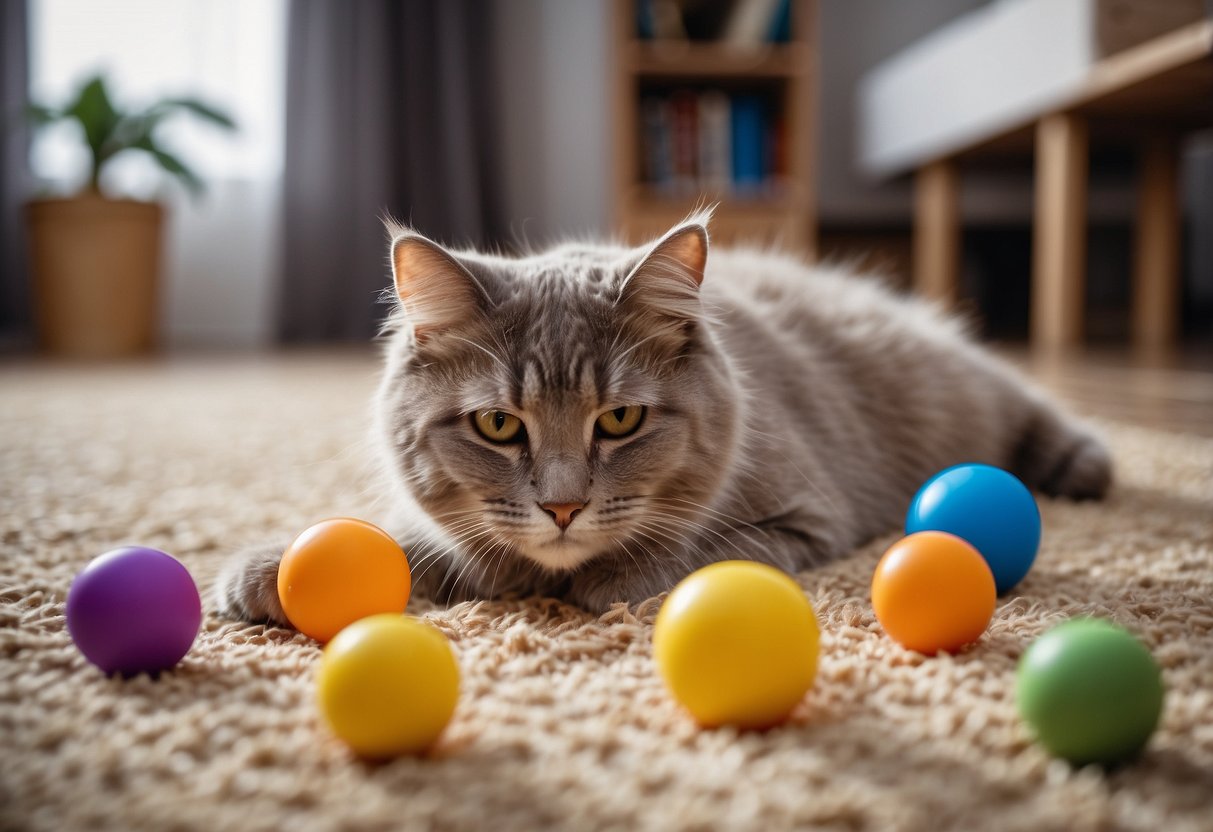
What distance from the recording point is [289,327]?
16.9 feet

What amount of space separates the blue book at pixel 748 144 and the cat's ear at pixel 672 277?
130 inches

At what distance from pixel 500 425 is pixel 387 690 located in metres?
0.43

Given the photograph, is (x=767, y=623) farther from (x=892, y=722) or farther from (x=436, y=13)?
(x=436, y=13)

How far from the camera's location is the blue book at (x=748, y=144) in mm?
4254

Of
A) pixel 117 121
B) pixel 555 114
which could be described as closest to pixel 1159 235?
pixel 555 114

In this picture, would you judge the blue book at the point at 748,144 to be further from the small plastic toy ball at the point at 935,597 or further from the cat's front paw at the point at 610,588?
the small plastic toy ball at the point at 935,597

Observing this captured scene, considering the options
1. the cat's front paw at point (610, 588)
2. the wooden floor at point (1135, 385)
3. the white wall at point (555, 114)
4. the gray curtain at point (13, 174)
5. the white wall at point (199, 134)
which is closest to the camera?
the cat's front paw at point (610, 588)

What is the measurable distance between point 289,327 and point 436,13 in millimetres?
1824

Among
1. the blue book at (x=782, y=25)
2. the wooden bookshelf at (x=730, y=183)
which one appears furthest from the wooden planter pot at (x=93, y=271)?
the blue book at (x=782, y=25)

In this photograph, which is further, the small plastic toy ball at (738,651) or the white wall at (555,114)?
the white wall at (555,114)

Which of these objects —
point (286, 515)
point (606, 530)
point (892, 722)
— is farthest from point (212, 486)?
point (892, 722)

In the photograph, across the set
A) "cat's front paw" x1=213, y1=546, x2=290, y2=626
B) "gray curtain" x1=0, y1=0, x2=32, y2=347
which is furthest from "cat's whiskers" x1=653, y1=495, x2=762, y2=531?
"gray curtain" x1=0, y1=0, x2=32, y2=347

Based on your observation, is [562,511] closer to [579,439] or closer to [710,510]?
[579,439]

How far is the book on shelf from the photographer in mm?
4227
